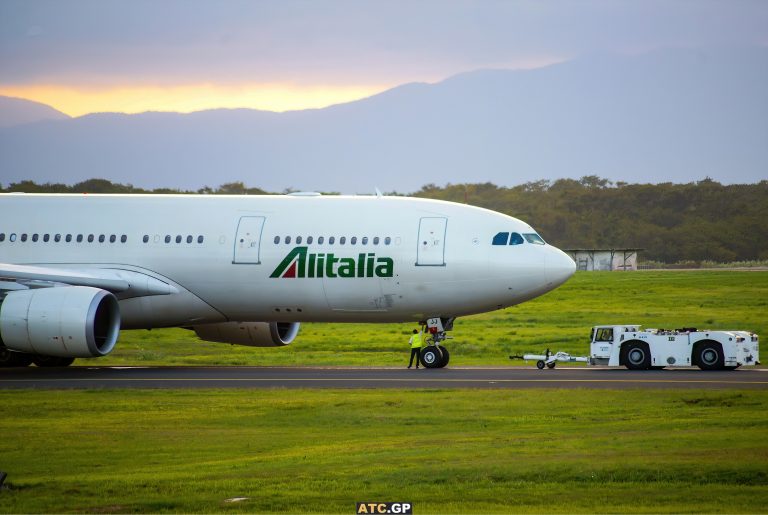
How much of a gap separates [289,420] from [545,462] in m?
6.79

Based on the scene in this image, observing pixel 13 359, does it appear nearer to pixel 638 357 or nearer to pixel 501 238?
pixel 501 238

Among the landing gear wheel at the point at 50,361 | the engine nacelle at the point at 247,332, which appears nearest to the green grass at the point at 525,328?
the engine nacelle at the point at 247,332

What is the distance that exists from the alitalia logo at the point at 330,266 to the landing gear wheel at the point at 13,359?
833cm

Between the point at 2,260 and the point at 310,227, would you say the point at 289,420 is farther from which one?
the point at 2,260

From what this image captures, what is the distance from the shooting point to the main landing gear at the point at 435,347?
3584 centimetres

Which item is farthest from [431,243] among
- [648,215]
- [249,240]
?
[648,215]

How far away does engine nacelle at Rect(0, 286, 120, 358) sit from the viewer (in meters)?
33.4

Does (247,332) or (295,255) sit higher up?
(295,255)

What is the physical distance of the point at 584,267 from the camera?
360 ft

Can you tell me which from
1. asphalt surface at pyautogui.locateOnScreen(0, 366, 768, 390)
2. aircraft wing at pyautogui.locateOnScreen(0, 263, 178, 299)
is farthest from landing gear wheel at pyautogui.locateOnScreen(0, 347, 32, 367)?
aircraft wing at pyautogui.locateOnScreen(0, 263, 178, 299)

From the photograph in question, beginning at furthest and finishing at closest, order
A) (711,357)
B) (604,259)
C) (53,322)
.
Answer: (604,259) → (711,357) → (53,322)

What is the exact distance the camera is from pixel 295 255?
3597cm

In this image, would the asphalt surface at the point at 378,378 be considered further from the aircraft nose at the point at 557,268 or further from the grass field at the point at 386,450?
the aircraft nose at the point at 557,268

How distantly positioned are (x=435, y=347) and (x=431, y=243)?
292 centimetres
